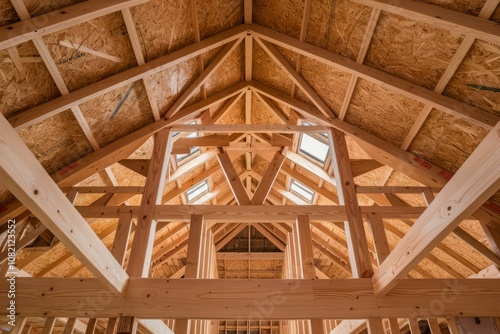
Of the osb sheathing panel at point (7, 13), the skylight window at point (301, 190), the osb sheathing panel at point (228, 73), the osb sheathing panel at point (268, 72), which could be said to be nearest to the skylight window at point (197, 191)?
the skylight window at point (301, 190)

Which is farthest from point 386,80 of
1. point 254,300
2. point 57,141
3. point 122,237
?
point 57,141

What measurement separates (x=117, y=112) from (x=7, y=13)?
1.62 meters

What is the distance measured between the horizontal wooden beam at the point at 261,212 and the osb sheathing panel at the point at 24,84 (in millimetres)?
1544

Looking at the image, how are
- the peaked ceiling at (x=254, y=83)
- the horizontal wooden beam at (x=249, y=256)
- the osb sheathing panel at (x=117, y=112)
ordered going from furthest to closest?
the horizontal wooden beam at (x=249, y=256), the osb sheathing panel at (x=117, y=112), the peaked ceiling at (x=254, y=83)

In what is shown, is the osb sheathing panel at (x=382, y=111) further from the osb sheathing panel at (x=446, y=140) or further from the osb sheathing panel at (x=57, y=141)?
the osb sheathing panel at (x=57, y=141)

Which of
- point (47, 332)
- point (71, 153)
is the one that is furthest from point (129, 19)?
point (47, 332)

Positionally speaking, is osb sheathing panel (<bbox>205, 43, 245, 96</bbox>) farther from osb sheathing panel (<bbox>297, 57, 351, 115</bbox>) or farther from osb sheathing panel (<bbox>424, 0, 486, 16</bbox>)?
osb sheathing panel (<bbox>424, 0, 486, 16</bbox>)

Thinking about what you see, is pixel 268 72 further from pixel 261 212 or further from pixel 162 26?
pixel 261 212

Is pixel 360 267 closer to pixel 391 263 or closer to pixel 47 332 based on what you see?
pixel 391 263

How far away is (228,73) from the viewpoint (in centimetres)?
543

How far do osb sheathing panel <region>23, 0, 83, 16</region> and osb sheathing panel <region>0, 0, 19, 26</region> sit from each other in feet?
0.36

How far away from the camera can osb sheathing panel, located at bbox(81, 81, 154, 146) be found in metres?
3.76

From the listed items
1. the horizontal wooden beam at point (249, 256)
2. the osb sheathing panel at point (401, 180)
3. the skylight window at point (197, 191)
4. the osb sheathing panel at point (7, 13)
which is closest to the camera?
the osb sheathing panel at point (7, 13)

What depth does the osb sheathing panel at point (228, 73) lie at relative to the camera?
520 cm
